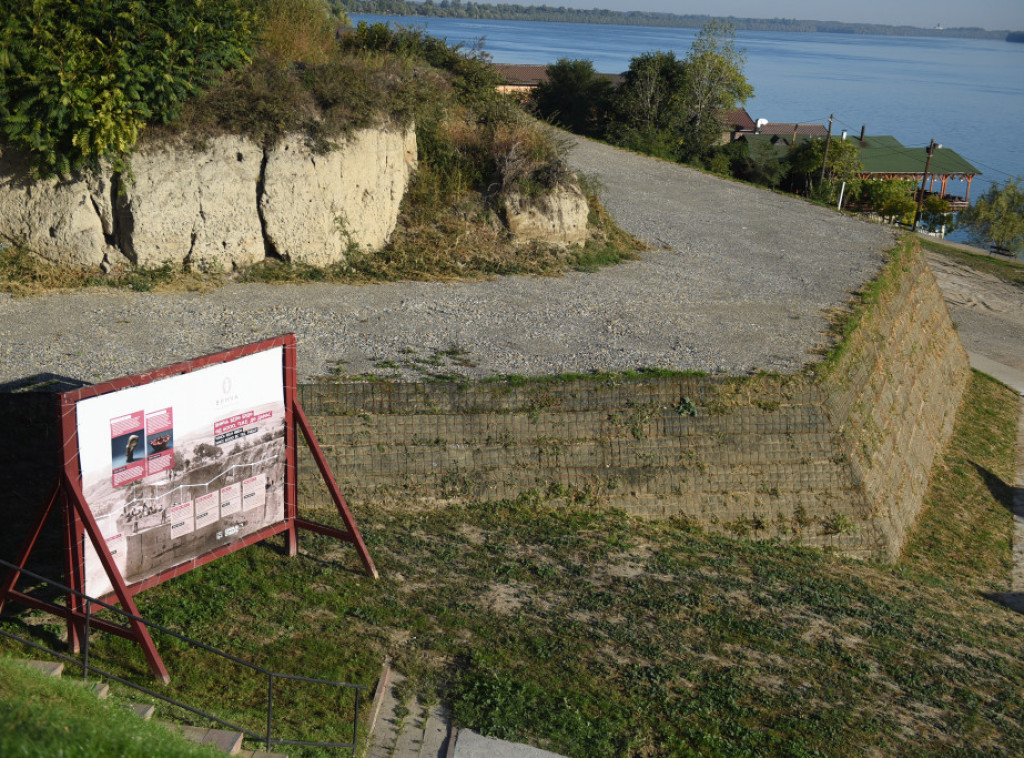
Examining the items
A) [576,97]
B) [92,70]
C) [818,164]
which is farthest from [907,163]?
[92,70]

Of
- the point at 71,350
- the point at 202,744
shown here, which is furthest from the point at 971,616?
the point at 71,350

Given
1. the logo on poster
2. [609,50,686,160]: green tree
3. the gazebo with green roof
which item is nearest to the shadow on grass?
the logo on poster

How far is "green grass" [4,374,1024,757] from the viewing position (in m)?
7.83

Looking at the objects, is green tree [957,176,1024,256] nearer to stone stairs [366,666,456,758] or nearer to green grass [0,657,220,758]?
stone stairs [366,666,456,758]

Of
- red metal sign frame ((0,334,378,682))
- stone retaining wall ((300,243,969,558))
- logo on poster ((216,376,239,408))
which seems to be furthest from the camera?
stone retaining wall ((300,243,969,558))

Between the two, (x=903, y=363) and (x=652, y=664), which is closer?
(x=652, y=664)

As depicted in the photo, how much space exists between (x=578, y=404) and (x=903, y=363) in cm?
866

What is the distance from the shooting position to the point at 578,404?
12586 millimetres

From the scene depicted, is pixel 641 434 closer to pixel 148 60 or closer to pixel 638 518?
pixel 638 518

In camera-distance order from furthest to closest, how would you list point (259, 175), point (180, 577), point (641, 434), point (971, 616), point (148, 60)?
point (259, 175) → point (148, 60) → point (641, 434) → point (971, 616) → point (180, 577)

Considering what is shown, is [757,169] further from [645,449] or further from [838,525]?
[645,449]

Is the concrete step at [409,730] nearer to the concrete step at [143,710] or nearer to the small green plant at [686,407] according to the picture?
the concrete step at [143,710]

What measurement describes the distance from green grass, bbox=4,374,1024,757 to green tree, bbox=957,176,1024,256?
5356 centimetres

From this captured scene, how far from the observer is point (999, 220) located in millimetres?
58656
